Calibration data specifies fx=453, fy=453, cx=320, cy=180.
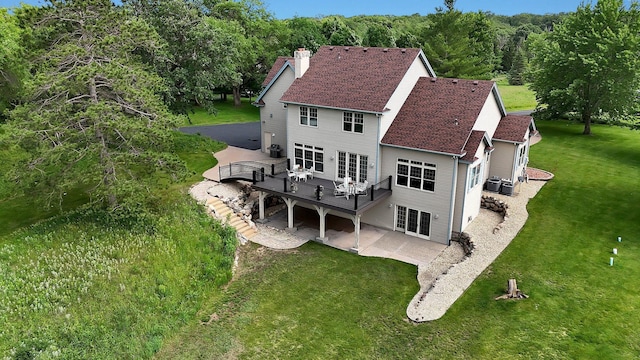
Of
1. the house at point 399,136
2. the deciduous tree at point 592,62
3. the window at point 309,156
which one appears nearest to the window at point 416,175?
the house at point 399,136

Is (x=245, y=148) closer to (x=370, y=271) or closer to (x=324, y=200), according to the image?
(x=324, y=200)

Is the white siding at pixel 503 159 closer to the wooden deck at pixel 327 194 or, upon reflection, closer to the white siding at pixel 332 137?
the wooden deck at pixel 327 194

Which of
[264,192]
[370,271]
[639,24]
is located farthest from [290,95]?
[639,24]

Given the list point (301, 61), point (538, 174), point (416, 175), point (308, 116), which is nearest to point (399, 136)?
point (416, 175)

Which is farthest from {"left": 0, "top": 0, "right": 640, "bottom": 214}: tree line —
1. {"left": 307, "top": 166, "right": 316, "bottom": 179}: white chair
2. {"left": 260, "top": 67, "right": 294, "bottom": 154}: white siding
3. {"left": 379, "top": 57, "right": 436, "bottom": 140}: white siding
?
{"left": 379, "top": 57, "right": 436, "bottom": 140}: white siding

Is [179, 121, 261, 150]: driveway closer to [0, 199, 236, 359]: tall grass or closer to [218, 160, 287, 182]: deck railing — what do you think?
[218, 160, 287, 182]: deck railing
